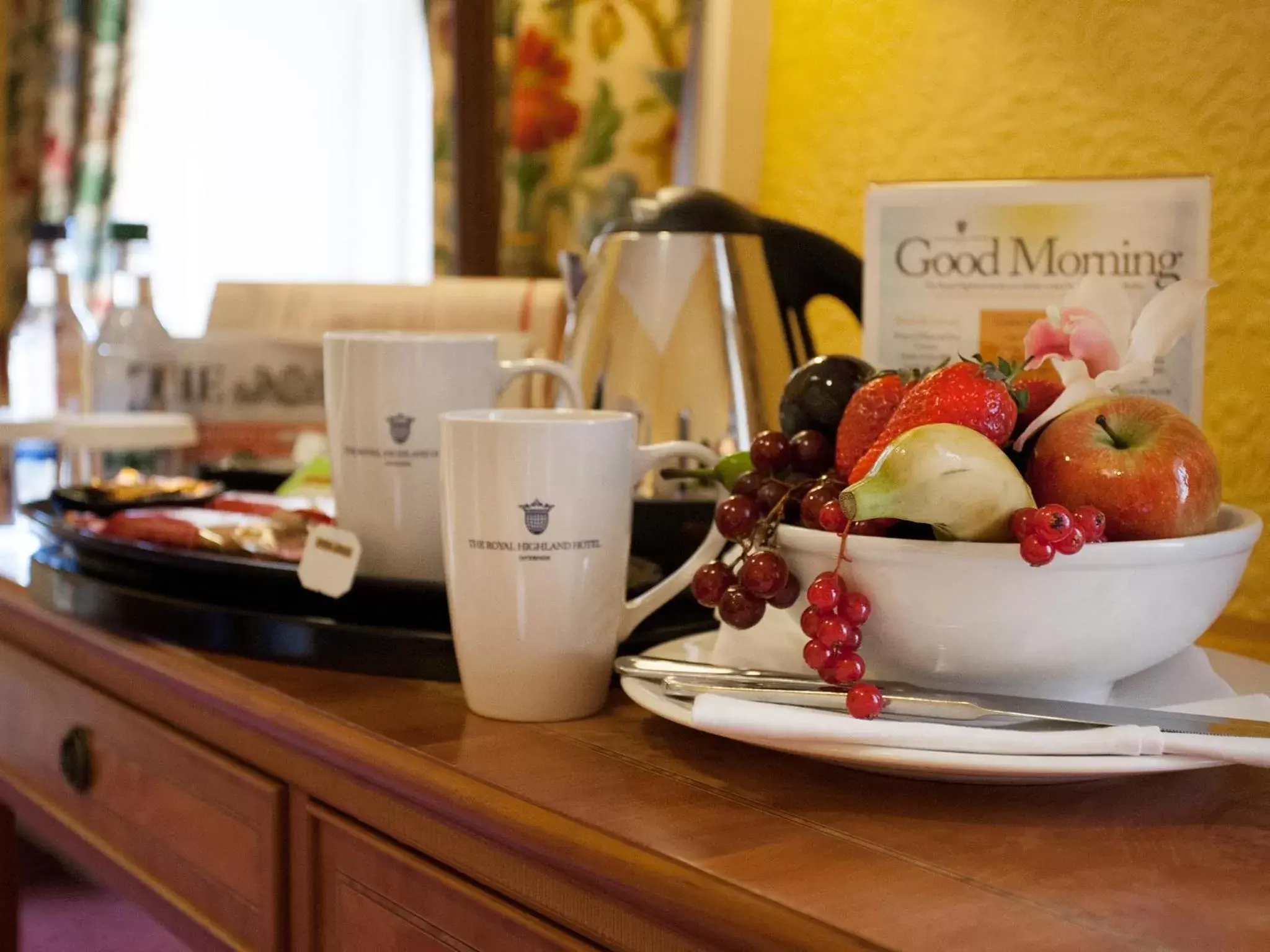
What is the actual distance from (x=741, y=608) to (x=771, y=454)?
10 centimetres

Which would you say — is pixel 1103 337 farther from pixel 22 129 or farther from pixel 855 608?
pixel 22 129

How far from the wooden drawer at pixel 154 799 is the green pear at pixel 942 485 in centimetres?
30

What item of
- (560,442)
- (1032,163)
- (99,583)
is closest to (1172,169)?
(1032,163)

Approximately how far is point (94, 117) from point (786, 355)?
211 centimetres

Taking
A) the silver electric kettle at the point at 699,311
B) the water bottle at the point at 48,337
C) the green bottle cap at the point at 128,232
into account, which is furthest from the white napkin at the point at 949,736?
the water bottle at the point at 48,337

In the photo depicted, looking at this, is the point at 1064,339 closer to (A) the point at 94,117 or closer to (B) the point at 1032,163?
(B) the point at 1032,163

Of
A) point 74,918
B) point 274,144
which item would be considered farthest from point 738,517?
point 274,144

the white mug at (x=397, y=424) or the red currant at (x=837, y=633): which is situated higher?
the white mug at (x=397, y=424)

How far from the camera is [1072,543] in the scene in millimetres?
415

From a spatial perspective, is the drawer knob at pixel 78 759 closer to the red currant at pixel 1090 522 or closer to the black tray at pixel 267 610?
the black tray at pixel 267 610

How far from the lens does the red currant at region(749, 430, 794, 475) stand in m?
0.55

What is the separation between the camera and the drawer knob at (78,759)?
0.73 m

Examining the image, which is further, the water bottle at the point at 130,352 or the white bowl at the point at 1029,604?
the water bottle at the point at 130,352

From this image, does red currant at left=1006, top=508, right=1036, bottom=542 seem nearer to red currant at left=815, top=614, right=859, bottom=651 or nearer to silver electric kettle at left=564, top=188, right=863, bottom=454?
red currant at left=815, top=614, right=859, bottom=651
